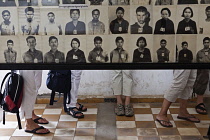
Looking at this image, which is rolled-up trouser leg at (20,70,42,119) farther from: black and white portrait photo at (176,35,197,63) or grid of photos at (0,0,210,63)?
black and white portrait photo at (176,35,197,63)

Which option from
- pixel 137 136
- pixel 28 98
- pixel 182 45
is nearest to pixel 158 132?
pixel 137 136

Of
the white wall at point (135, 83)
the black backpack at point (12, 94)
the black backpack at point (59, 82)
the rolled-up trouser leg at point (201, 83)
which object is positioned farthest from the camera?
the white wall at point (135, 83)

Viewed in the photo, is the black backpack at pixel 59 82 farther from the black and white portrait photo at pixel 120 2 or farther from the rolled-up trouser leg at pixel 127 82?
the black and white portrait photo at pixel 120 2

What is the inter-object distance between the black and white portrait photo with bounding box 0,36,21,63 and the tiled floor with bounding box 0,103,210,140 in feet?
4.54

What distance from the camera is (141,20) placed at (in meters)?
1.78

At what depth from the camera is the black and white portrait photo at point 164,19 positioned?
5.80 feet

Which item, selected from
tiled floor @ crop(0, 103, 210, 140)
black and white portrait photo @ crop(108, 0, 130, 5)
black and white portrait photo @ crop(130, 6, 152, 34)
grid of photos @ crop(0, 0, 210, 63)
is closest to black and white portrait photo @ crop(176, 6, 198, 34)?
grid of photos @ crop(0, 0, 210, 63)

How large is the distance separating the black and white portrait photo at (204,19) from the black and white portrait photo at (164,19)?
140mm

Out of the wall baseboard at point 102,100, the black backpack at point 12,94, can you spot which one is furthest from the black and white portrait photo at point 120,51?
the wall baseboard at point 102,100

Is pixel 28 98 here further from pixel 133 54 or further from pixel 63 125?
pixel 133 54

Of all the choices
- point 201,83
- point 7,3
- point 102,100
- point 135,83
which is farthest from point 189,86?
point 7,3

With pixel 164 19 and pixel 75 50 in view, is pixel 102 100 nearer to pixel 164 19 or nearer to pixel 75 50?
pixel 75 50

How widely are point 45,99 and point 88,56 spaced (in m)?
2.25

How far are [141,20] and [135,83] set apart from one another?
2.25m
